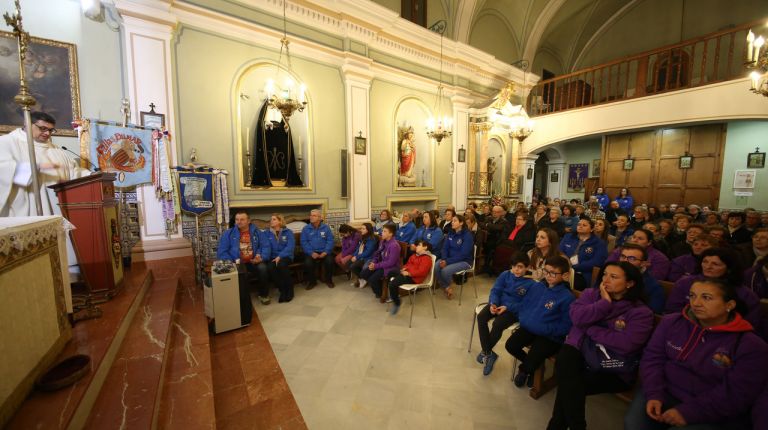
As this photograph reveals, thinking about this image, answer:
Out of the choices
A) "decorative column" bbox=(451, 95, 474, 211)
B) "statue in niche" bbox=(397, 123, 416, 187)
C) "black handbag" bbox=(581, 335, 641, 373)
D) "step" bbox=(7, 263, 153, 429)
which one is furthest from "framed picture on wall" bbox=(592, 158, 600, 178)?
"step" bbox=(7, 263, 153, 429)

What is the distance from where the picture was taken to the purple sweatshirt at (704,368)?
140 centimetres

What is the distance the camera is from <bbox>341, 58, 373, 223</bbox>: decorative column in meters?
5.98

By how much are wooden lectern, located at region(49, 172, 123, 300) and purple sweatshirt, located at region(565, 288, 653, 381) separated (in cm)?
368

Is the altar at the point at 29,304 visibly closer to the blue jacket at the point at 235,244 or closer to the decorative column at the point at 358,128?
the blue jacket at the point at 235,244

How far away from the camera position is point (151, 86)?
410 centimetres

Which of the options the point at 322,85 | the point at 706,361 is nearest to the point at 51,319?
the point at 706,361

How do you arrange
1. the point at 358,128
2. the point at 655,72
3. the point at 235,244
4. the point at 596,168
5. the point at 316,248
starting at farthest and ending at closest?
the point at 596,168 → the point at 655,72 → the point at 358,128 → the point at 316,248 → the point at 235,244

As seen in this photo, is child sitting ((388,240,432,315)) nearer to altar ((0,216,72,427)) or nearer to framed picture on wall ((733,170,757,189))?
altar ((0,216,72,427))

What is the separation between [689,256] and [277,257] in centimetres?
499

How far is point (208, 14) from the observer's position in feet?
14.9

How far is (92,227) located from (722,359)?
4233mm

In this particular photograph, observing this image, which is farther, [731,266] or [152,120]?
[152,120]

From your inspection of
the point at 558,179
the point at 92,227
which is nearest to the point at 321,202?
the point at 92,227

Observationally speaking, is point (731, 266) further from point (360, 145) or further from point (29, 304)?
point (360, 145)
